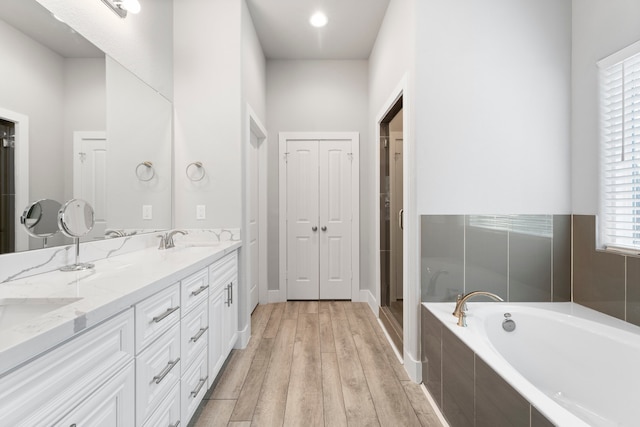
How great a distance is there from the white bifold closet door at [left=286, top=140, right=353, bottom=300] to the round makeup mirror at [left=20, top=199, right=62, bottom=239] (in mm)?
2378

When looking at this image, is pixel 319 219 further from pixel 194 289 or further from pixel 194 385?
pixel 194 385

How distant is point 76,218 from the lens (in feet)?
4.57

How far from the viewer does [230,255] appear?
2.18 m

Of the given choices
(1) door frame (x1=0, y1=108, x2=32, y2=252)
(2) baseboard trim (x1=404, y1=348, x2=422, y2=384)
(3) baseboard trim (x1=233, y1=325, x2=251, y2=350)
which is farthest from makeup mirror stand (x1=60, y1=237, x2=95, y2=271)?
(2) baseboard trim (x1=404, y1=348, x2=422, y2=384)

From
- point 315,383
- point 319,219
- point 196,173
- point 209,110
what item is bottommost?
point 315,383

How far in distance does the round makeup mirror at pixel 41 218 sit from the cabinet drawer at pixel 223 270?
0.76 m

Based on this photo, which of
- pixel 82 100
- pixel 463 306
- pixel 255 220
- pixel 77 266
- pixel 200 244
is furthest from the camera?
pixel 255 220

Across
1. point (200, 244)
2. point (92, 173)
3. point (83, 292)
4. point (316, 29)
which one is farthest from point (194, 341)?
point (316, 29)

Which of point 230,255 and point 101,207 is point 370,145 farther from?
point 101,207

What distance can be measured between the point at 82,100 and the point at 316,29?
7.50 feet

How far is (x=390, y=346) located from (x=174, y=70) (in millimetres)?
2882

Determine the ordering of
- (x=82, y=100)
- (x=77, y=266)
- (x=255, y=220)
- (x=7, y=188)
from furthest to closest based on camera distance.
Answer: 1. (x=255, y=220)
2. (x=82, y=100)
3. (x=77, y=266)
4. (x=7, y=188)

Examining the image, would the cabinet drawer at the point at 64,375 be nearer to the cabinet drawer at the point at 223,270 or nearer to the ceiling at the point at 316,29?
the cabinet drawer at the point at 223,270

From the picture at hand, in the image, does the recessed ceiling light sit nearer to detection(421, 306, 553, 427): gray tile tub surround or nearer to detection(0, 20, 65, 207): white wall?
detection(0, 20, 65, 207): white wall
